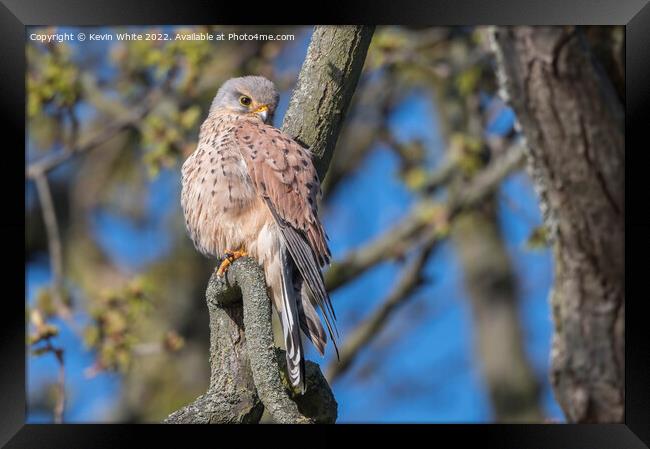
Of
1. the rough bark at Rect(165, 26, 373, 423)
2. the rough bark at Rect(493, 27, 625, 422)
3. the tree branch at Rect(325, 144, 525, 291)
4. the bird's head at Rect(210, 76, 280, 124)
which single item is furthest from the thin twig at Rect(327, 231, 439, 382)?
the rough bark at Rect(165, 26, 373, 423)

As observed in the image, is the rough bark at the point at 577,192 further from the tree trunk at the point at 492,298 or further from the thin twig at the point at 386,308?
the tree trunk at the point at 492,298

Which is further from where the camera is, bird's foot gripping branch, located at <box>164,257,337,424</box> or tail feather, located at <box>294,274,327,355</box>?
tail feather, located at <box>294,274,327,355</box>

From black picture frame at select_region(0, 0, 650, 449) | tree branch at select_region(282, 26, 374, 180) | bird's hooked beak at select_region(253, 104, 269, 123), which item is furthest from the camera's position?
bird's hooked beak at select_region(253, 104, 269, 123)

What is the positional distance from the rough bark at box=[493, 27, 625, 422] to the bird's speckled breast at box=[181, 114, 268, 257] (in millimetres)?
1324

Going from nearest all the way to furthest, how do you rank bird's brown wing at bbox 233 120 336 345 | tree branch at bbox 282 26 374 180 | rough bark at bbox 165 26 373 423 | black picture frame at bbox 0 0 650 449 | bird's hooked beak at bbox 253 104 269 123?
rough bark at bbox 165 26 373 423, tree branch at bbox 282 26 374 180, bird's brown wing at bbox 233 120 336 345, black picture frame at bbox 0 0 650 449, bird's hooked beak at bbox 253 104 269 123

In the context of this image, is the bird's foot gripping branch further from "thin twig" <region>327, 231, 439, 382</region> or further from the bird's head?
"thin twig" <region>327, 231, 439, 382</region>

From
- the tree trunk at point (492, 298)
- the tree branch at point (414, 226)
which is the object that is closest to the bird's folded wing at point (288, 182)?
the tree branch at point (414, 226)

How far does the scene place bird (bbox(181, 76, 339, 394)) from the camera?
319 centimetres

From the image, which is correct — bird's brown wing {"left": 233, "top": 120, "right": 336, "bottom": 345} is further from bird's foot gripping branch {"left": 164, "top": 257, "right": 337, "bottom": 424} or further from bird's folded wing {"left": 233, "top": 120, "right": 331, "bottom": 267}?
bird's foot gripping branch {"left": 164, "top": 257, "right": 337, "bottom": 424}

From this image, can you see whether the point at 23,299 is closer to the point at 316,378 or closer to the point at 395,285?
the point at 316,378

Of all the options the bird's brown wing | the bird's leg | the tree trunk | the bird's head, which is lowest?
the tree trunk

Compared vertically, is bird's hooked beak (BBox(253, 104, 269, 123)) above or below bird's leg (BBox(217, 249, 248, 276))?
above

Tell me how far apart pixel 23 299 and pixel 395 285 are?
265 cm
